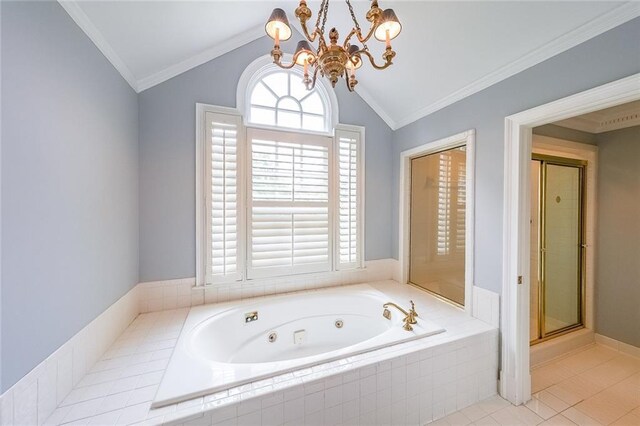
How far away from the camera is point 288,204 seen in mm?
2246

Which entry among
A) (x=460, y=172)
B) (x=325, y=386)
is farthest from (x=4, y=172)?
(x=460, y=172)

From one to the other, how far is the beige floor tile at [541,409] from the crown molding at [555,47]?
220 centimetres

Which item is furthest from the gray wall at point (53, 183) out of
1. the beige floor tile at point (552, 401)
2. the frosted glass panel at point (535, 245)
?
the frosted glass panel at point (535, 245)

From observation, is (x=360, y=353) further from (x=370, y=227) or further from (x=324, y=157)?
(x=324, y=157)

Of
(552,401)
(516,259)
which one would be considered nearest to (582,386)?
(552,401)

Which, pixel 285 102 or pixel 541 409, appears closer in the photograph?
pixel 541 409

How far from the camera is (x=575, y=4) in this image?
1.19 metres

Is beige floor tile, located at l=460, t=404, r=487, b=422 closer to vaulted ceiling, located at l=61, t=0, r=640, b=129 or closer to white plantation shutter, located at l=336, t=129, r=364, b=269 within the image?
white plantation shutter, located at l=336, t=129, r=364, b=269

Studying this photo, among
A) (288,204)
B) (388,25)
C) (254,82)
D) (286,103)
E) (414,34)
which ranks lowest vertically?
(288,204)

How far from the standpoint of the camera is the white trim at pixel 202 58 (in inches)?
74.1

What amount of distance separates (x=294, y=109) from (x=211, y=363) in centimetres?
214

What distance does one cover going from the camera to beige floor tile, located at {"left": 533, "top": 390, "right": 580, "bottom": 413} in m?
1.57

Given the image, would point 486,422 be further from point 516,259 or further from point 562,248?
point 562,248

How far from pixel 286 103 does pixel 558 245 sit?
3.06 m
